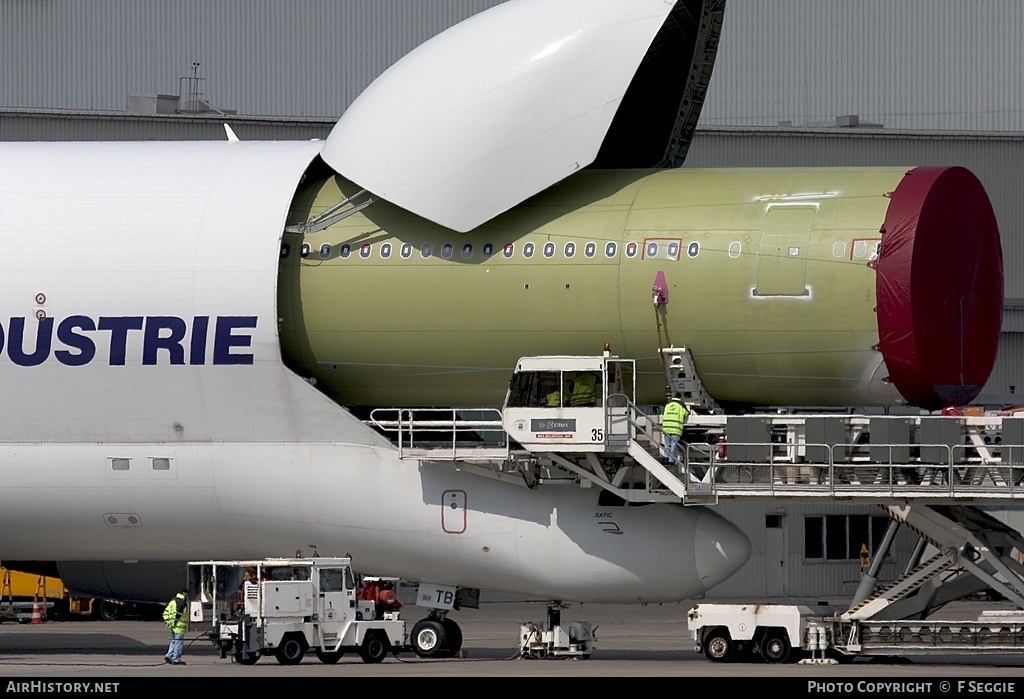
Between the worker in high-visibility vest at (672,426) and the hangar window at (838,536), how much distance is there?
27788 mm

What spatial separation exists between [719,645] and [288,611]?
8.35 metres

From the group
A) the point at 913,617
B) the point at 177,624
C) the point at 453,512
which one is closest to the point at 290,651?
the point at 177,624

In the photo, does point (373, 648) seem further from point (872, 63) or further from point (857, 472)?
point (872, 63)

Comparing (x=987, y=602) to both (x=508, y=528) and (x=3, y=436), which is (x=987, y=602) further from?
(x=3, y=436)

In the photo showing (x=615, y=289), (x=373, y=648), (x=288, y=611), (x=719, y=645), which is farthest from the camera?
(x=373, y=648)

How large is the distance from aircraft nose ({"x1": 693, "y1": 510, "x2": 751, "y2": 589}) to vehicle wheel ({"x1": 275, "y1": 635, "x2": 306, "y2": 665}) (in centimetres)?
786

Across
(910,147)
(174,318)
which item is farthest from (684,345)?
(910,147)

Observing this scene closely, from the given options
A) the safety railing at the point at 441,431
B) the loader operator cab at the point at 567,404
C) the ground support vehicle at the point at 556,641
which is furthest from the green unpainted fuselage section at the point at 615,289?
the ground support vehicle at the point at 556,641

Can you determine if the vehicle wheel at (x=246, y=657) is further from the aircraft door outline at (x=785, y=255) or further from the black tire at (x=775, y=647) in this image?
the aircraft door outline at (x=785, y=255)

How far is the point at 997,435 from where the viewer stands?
2939 centimetres

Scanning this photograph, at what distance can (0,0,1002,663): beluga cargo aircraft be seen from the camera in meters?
29.9

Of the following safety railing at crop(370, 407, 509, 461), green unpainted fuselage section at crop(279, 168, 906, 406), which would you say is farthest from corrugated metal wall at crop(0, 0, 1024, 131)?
green unpainted fuselage section at crop(279, 168, 906, 406)

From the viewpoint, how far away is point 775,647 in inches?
1181

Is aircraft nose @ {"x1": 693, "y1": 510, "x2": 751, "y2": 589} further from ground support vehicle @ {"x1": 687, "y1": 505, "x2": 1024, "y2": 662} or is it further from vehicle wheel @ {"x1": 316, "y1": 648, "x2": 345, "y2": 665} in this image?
vehicle wheel @ {"x1": 316, "y1": 648, "x2": 345, "y2": 665}
